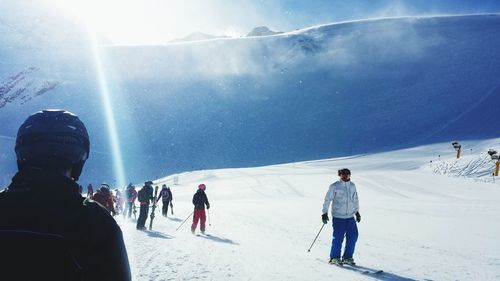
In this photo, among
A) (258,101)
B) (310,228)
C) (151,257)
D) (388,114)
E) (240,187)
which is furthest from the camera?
(258,101)

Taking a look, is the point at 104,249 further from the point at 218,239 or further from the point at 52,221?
the point at 218,239

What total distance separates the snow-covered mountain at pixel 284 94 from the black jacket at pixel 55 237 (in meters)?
63.4

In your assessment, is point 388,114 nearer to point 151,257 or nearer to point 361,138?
point 361,138

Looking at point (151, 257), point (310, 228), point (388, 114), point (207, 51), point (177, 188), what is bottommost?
point (151, 257)

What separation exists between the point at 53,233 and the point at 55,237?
0.06ft

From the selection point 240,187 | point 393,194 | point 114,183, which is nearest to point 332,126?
point 114,183

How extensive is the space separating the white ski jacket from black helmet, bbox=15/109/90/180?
6.62 m

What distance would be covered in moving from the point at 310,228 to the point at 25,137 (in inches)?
506

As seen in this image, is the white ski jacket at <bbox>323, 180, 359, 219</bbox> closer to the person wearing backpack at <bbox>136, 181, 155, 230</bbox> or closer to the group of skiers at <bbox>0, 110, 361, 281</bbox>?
the group of skiers at <bbox>0, 110, 361, 281</bbox>

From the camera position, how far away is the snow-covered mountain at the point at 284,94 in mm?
71625

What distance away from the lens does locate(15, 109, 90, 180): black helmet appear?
2.09m

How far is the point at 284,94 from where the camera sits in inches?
3834

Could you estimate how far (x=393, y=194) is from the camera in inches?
1064

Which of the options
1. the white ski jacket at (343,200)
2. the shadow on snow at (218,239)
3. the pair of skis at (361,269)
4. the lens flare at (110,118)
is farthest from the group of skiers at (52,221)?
the lens flare at (110,118)
